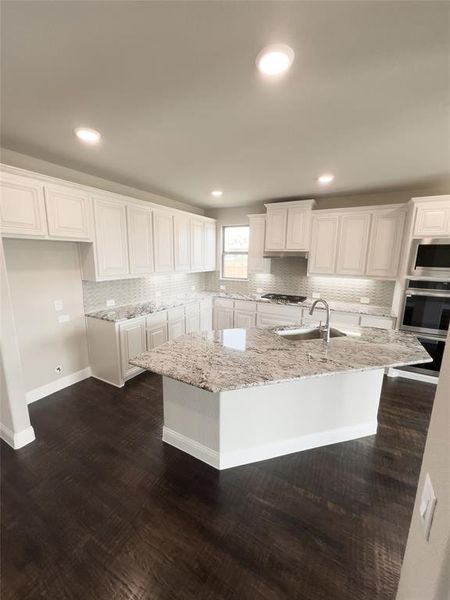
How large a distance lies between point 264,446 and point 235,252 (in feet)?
12.7

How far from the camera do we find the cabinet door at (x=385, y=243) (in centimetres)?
357

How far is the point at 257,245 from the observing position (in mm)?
4637

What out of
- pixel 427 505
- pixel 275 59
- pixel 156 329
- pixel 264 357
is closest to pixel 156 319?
pixel 156 329

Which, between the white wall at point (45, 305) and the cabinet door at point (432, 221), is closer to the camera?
the white wall at point (45, 305)

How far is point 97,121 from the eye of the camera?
6.20 feet

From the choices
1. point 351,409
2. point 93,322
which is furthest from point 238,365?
point 93,322

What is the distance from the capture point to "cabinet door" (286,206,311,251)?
4117 mm

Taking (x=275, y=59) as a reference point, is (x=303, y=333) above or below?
below

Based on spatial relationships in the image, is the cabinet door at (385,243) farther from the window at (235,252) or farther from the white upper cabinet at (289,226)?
the window at (235,252)

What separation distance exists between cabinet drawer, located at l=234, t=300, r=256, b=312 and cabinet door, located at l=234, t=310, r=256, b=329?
6cm

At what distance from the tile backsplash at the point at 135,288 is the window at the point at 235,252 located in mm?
687

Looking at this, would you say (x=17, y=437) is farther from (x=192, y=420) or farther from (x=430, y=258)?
(x=430, y=258)

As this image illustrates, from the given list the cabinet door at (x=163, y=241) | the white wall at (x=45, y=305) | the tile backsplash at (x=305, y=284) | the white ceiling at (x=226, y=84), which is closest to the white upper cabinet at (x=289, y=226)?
the tile backsplash at (x=305, y=284)

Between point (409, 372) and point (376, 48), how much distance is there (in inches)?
147
